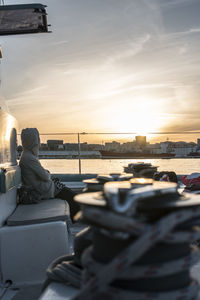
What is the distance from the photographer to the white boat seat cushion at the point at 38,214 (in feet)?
8.80

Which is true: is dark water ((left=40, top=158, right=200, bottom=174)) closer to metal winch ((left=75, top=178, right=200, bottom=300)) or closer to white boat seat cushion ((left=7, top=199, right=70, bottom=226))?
white boat seat cushion ((left=7, top=199, right=70, bottom=226))

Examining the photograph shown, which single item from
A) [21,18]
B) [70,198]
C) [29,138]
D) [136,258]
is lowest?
[70,198]

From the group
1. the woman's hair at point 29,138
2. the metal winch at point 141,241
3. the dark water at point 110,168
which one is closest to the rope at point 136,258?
the metal winch at point 141,241

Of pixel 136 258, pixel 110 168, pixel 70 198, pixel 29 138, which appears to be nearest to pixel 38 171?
pixel 29 138

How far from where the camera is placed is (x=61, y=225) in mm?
2600

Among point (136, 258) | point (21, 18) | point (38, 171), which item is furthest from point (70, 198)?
point (136, 258)

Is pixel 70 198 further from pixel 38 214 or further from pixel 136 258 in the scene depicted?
pixel 136 258

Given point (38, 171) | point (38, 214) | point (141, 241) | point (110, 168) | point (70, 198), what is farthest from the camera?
point (110, 168)

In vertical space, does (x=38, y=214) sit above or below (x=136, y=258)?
below

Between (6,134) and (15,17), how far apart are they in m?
1.14

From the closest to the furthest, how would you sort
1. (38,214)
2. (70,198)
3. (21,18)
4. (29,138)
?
(38,214) < (21,18) < (29,138) < (70,198)

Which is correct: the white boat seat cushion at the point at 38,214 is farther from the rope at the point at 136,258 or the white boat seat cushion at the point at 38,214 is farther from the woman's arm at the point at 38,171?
the rope at the point at 136,258

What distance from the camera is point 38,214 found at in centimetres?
287

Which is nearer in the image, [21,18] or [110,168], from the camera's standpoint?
[21,18]
